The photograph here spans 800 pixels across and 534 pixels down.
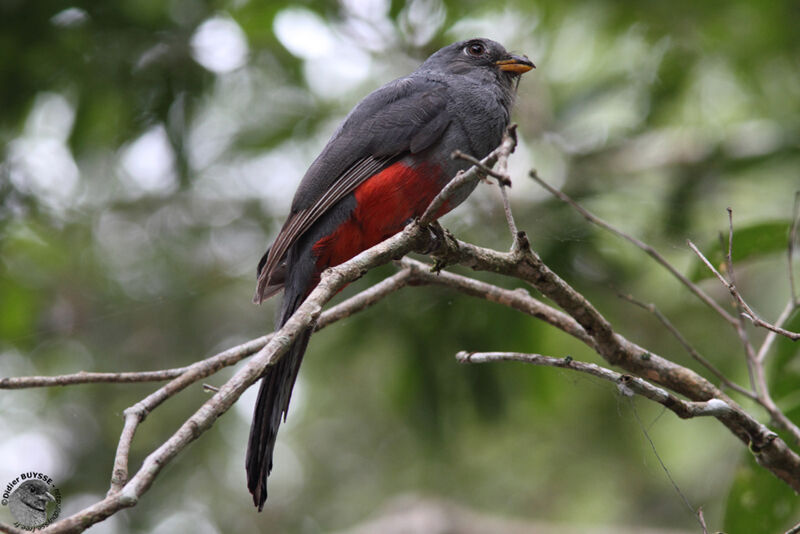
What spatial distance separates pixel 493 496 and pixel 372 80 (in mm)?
3589

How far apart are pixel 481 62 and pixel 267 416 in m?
2.32

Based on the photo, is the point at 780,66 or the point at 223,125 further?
the point at 223,125

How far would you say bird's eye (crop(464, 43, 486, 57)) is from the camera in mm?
4410

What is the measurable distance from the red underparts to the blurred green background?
0.94m

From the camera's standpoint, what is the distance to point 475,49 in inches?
174

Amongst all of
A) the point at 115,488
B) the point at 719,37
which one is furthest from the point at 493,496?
the point at 115,488

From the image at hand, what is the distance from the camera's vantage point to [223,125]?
21.4 feet

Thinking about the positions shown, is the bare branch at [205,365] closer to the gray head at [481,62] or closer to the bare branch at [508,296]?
the bare branch at [508,296]

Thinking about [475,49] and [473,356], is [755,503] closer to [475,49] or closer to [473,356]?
[473,356]

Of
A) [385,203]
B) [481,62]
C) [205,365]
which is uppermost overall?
[481,62]

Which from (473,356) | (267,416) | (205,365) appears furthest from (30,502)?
(473,356)

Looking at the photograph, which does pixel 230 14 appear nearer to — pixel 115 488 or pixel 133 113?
pixel 133 113

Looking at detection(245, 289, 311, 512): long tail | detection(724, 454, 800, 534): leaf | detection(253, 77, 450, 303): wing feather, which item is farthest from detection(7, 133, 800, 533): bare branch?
detection(253, 77, 450, 303): wing feather

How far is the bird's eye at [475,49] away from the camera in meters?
4.41
